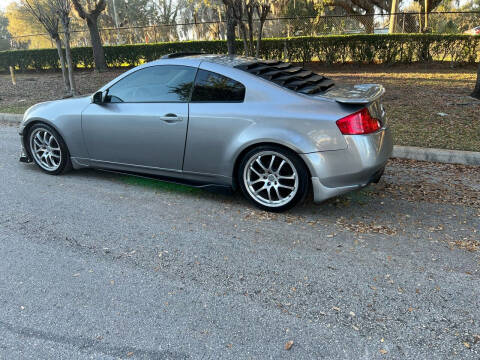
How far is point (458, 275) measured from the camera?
3.08 metres

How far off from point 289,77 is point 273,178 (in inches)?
43.5

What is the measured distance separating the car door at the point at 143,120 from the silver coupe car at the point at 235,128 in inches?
0.5

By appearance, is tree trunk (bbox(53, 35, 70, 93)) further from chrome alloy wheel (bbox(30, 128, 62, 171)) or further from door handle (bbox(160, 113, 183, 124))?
door handle (bbox(160, 113, 183, 124))

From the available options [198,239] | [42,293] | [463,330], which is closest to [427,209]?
[463,330]

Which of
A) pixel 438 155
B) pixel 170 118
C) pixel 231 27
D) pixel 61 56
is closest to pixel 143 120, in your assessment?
pixel 170 118

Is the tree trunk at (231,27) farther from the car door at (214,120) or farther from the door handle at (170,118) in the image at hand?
the door handle at (170,118)

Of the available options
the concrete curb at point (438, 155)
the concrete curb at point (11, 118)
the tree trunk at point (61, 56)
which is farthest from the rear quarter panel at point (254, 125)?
the tree trunk at point (61, 56)

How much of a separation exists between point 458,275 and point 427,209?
1.30m

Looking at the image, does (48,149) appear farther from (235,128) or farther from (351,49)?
(351,49)

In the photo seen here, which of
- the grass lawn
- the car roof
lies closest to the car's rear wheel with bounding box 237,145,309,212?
the car roof

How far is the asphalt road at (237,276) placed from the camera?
8.04 feet

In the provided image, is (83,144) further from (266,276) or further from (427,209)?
(427,209)

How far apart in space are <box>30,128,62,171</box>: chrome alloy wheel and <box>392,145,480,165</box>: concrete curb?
4780 millimetres

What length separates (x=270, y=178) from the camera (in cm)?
420
